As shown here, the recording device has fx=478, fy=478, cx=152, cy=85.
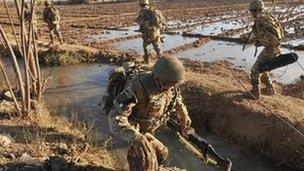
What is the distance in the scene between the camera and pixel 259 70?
852cm

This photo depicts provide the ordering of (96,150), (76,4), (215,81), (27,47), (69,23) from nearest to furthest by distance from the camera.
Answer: (96,150) → (27,47) → (215,81) → (69,23) → (76,4)

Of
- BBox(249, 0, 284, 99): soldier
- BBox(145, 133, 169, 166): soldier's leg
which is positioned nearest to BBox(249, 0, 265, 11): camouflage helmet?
BBox(249, 0, 284, 99): soldier

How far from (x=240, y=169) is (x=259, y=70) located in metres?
2.16

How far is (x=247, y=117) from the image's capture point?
7.91 metres

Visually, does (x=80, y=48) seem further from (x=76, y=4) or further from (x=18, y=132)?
(x=76, y=4)

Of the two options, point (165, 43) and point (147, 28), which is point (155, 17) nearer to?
point (147, 28)

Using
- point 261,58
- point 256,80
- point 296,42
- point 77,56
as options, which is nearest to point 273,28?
point 261,58

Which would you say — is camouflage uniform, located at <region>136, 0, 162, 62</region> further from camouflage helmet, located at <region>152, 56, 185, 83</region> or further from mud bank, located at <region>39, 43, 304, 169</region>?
camouflage helmet, located at <region>152, 56, 185, 83</region>

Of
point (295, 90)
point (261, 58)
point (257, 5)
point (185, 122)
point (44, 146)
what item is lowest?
point (295, 90)

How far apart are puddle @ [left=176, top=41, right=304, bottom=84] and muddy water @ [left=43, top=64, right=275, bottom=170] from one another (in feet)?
9.92

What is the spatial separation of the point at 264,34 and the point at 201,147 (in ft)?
10.8

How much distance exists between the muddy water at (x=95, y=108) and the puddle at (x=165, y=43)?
2.62 metres

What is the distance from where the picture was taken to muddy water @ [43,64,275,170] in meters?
7.29

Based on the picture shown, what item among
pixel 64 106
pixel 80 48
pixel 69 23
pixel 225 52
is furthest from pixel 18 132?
pixel 69 23
